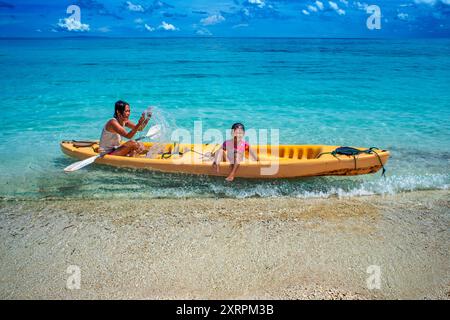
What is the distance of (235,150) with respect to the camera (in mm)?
5875

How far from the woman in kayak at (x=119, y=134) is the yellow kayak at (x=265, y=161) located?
0.21 metres

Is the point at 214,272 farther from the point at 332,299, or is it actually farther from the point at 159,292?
the point at 332,299

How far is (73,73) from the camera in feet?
71.4

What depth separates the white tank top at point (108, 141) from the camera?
646 centimetres

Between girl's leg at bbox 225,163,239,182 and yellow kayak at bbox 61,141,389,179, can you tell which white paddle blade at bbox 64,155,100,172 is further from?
girl's leg at bbox 225,163,239,182

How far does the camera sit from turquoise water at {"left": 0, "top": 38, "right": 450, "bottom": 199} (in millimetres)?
5835

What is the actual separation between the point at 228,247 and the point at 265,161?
1.97m

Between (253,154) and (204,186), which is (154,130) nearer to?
(204,186)

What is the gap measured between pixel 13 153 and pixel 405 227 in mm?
7081

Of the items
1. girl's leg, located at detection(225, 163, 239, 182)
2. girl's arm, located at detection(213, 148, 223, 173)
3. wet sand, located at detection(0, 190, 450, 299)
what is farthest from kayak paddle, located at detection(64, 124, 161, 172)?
girl's leg, located at detection(225, 163, 239, 182)

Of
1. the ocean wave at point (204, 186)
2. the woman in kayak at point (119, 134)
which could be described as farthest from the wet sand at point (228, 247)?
the woman in kayak at point (119, 134)

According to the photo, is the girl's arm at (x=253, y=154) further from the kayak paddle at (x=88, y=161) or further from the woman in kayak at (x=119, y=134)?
the woman in kayak at (x=119, y=134)

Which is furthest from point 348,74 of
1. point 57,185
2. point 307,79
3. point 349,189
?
point 57,185
